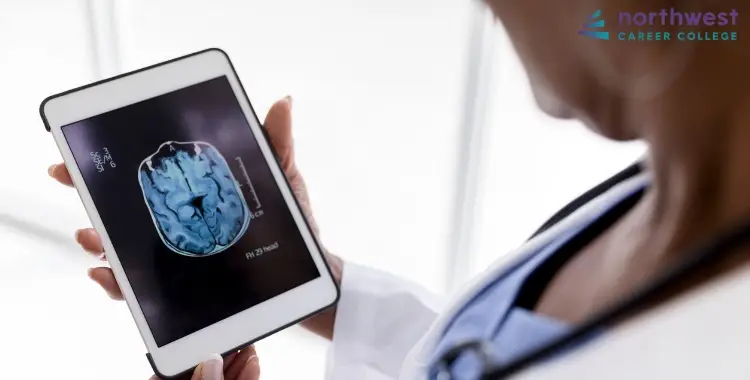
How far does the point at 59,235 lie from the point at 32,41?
322 mm

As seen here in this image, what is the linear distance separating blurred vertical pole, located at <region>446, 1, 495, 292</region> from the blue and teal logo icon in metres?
0.46

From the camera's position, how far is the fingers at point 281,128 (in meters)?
0.56

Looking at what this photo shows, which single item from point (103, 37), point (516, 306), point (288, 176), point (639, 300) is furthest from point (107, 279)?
point (103, 37)

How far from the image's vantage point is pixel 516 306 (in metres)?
0.36

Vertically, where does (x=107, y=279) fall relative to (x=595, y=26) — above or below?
below

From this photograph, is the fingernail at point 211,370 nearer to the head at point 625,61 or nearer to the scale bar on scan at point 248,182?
the scale bar on scan at point 248,182

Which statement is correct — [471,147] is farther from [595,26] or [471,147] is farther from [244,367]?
[595,26]

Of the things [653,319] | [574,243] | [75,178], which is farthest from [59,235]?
[653,319]

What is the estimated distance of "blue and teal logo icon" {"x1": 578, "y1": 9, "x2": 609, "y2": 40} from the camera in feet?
0.79

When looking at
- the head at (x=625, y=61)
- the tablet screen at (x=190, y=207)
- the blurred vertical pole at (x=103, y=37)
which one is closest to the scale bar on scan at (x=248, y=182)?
the tablet screen at (x=190, y=207)

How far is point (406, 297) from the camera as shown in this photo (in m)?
0.54

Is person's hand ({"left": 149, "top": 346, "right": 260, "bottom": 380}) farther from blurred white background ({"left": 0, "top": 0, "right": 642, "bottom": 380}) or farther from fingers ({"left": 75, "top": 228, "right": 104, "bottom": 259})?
blurred white background ({"left": 0, "top": 0, "right": 642, "bottom": 380})

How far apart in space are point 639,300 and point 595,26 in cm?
9

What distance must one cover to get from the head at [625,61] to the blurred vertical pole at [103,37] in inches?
35.6
